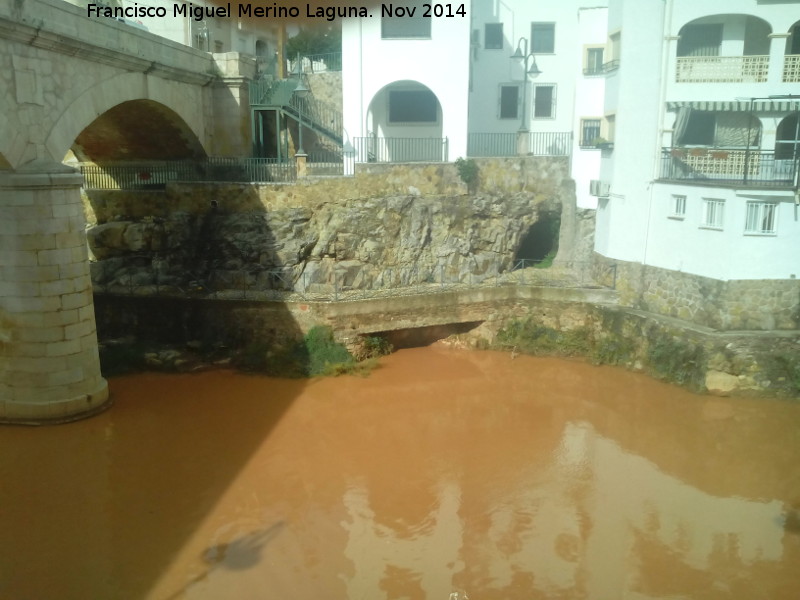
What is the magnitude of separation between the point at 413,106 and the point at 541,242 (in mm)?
6556

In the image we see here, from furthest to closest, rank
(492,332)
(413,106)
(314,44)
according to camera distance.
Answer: (314,44) < (413,106) < (492,332)

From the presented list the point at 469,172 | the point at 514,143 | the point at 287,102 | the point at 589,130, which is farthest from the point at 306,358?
the point at 514,143

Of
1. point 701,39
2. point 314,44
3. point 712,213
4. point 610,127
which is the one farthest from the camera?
point 314,44

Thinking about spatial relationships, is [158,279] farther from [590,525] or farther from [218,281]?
[590,525]

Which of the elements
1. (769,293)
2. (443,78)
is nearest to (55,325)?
(443,78)

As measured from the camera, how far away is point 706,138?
18.8 m

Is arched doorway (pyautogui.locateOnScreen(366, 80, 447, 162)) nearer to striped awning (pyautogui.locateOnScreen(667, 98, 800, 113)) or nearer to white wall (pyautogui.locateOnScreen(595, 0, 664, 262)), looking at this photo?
white wall (pyautogui.locateOnScreen(595, 0, 664, 262))

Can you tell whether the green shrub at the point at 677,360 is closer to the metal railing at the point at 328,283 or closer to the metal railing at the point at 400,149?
the metal railing at the point at 328,283

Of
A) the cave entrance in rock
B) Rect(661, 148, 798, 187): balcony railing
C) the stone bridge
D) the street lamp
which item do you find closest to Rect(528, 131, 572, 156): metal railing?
the street lamp

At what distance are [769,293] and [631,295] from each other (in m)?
3.53

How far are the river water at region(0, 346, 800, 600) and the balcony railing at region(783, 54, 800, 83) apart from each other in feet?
27.6

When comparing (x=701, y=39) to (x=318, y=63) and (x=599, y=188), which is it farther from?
(x=318, y=63)

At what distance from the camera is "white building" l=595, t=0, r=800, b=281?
15711 millimetres

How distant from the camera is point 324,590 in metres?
9.34
